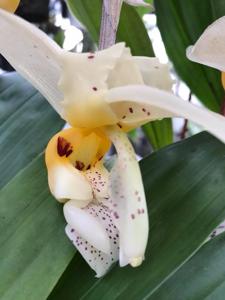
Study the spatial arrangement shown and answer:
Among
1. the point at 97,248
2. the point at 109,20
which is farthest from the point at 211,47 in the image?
the point at 97,248

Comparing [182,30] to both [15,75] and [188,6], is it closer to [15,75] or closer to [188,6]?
[188,6]

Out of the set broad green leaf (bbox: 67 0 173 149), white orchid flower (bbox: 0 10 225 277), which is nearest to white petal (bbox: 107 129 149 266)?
white orchid flower (bbox: 0 10 225 277)

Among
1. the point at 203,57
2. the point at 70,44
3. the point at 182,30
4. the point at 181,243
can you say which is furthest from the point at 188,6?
the point at 70,44

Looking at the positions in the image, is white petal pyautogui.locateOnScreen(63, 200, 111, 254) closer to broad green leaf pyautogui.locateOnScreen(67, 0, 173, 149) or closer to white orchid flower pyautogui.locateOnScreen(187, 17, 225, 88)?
white orchid flower pyautogui.locateOnScreen(187, 17, 225, 88)

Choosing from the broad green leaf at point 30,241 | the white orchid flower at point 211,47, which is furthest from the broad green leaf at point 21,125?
the white orchid flower at point 211,47

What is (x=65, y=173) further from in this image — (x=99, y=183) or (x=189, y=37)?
(x=189, y=37)
